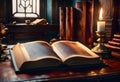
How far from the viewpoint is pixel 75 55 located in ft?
3.62

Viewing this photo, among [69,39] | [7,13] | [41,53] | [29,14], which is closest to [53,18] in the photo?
[29,14]

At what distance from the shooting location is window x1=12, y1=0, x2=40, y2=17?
5.29 m

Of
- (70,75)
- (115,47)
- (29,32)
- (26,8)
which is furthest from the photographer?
(26,8)

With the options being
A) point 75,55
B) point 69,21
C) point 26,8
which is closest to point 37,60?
point 75,55

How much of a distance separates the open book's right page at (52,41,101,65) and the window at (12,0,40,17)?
13.6ft

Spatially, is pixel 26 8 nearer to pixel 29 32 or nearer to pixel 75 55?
pixel 29 32

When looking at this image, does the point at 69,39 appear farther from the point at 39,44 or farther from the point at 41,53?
the point at 41,53

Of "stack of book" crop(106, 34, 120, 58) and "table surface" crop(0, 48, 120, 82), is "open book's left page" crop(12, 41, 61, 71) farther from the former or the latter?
"stack of book" crop(106, 34, 120, 58)

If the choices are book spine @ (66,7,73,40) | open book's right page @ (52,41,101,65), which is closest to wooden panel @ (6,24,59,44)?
book spine @ (66,7,73,40)

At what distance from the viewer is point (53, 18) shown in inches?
215

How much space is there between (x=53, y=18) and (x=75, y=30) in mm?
3935

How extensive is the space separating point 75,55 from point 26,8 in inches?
174

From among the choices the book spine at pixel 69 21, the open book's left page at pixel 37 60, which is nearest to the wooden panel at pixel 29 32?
the book spine at pixel 69 21

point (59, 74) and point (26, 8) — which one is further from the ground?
point (26, 8)
